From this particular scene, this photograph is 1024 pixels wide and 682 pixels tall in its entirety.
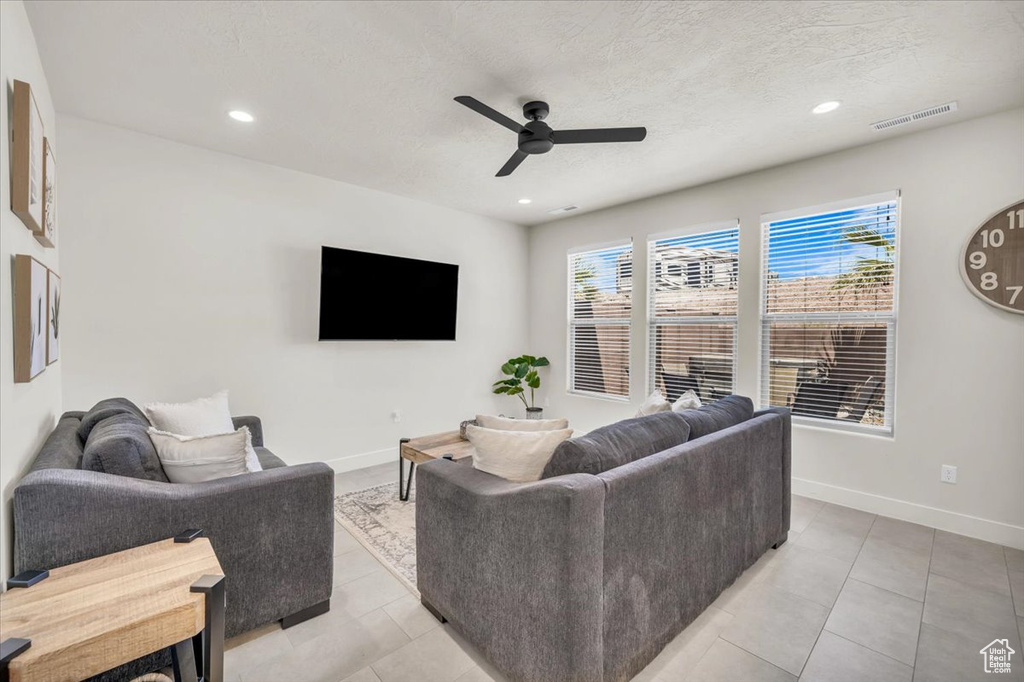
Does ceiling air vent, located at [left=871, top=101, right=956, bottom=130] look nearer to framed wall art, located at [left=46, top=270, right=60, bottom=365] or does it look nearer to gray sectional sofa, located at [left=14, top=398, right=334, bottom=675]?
gray sectional sofa, located at [left=14, top=398, right=334, bottom=675]

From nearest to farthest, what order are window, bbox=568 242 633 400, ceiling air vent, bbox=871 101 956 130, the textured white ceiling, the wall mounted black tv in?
the textured white ceiling
ceiling air vent, bbox=871 101 956 130
the wall mounted black tv
window, bbox=568 242 633 400

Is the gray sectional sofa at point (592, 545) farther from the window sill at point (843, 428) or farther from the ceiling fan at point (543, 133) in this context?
the window sill at point (843, 428)

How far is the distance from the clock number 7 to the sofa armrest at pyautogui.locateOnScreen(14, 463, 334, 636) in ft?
13.5

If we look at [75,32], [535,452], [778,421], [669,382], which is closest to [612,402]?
[669,382]

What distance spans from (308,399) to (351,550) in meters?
1.66

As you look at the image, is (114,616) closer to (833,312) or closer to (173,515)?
(173,515)

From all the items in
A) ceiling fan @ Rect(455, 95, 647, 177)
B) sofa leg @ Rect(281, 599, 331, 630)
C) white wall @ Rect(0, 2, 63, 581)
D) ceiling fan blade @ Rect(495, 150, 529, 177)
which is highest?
ceiling fan @ Rect(455, 95, 647, 177)

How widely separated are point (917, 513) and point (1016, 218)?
197 centimetres

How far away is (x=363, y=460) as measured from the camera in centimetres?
431

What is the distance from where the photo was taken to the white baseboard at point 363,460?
415 cm

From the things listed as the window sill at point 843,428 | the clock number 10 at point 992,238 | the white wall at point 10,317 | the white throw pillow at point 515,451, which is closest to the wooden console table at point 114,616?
the white wall at point 10,317

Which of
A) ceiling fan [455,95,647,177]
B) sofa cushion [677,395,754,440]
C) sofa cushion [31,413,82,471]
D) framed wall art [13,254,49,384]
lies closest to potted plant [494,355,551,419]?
sofa cushion [677,395,754,440]

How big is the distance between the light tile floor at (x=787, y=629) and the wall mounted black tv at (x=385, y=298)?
80.1 inches

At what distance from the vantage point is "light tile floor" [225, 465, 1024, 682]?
1742mm
